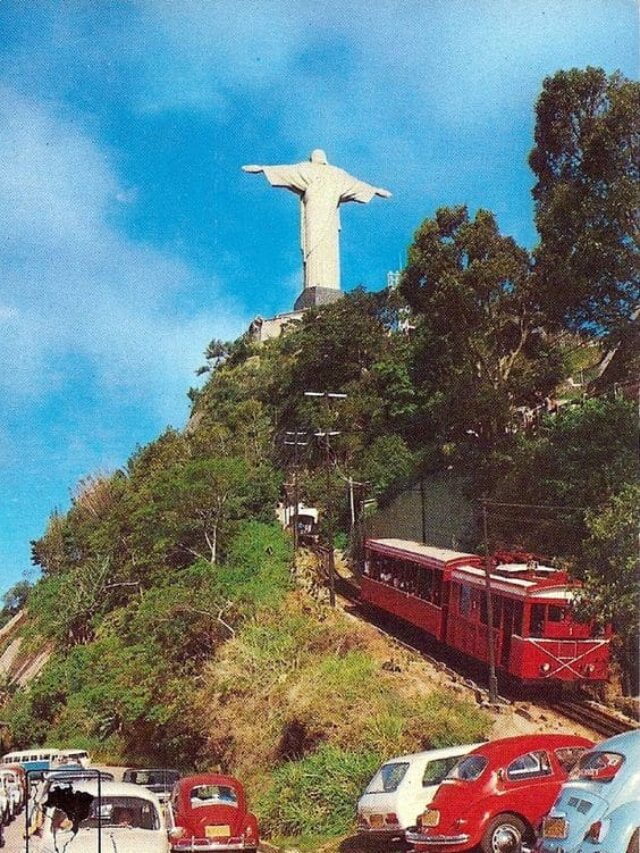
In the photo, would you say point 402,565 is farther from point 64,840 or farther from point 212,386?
point 212,386

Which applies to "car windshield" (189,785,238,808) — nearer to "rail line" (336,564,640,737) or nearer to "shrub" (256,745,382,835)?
"shrub" (256,745,382,835)

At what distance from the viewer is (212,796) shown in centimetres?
1019

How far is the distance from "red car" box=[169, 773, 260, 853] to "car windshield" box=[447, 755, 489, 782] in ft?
9.56

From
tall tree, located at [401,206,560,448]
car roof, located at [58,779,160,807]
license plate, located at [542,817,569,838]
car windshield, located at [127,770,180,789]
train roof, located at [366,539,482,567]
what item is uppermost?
tall tree, located at [401,206,560,448]

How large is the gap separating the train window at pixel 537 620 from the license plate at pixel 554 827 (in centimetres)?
562

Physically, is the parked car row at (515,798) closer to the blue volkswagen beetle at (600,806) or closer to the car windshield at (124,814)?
the blue volkswagen beetle at (600,806)

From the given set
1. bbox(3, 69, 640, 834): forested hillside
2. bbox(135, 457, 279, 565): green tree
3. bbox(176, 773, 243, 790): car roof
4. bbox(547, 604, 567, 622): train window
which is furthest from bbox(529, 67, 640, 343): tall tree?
bbox(135, 457, 279, 565): green tree

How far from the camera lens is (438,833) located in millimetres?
7574

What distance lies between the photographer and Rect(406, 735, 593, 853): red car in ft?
24.5

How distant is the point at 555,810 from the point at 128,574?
62.4 ft

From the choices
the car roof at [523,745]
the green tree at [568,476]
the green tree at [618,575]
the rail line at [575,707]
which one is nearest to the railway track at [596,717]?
the rail line at [575,707]

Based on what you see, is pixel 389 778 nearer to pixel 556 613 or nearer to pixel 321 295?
pixel 556 613

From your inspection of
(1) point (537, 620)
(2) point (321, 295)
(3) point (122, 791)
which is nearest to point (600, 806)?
(3) point (122, 791)

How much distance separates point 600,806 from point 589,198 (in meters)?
9.51
